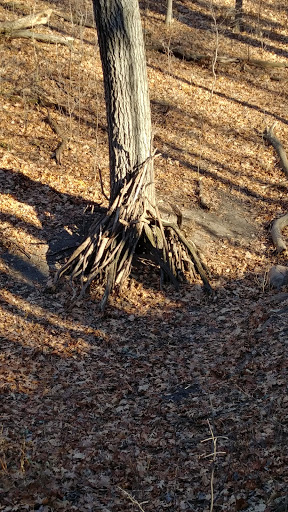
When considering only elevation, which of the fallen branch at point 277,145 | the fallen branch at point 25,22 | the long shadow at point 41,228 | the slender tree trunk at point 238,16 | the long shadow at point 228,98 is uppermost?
the slender tree trunk at point 238,16

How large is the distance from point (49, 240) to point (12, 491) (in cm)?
531

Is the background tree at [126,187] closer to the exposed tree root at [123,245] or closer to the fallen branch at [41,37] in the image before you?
the exposed tree root at [123,245]

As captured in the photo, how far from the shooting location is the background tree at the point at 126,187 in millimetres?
8031

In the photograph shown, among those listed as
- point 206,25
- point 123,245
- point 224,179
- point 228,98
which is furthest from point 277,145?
point 206,25

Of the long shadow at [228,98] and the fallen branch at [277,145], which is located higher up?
the long shadow at [228,98]

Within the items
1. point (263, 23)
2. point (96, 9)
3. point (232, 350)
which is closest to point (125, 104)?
point (96, 9)

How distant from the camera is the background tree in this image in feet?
26.3

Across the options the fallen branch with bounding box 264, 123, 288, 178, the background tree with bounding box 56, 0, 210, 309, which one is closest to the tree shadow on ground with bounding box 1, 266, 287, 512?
the background tree with bounding box 56, 0, 210, 309

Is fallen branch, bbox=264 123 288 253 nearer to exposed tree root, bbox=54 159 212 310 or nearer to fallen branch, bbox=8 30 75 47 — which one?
exposed tree root, bbox=54 159 212 310

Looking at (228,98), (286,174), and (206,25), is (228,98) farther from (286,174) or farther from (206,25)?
(206,25)

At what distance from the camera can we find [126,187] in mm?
8430

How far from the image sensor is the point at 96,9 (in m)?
7.89

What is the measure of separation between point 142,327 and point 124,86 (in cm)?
355

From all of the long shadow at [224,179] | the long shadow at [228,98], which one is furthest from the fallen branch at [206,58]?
the long shadow at [224,179]
